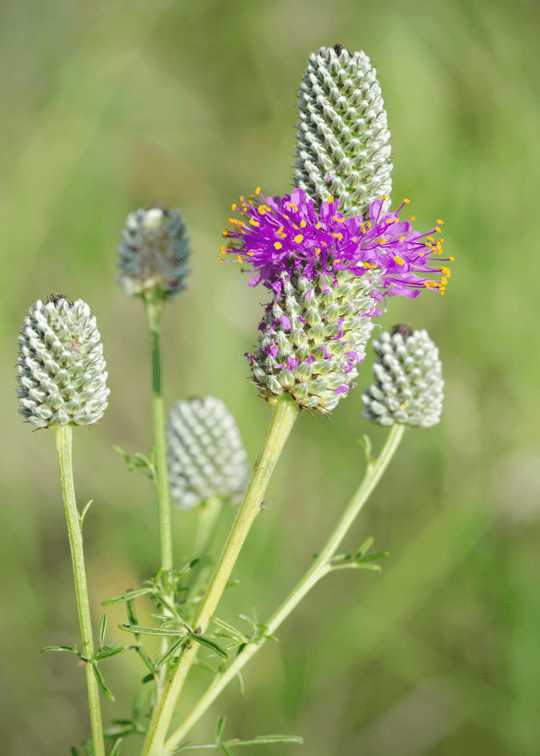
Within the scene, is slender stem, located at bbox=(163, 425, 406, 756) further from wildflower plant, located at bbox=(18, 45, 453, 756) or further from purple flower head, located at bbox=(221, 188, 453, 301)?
purple flower head, located at bbox=(221, 188, 453, 301)

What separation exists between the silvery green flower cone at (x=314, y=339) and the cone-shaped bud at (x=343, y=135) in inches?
10.1

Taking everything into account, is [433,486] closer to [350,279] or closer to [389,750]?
[389,750]

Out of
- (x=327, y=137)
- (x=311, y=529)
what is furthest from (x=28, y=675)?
(x=327, y=137)

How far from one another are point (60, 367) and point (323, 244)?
87cm

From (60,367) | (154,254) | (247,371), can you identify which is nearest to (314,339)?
(60,367)

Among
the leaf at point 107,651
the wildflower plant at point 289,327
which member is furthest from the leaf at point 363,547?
the leaf at point 107,651

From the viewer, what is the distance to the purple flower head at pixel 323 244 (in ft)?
5.20

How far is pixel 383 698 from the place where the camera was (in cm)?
441

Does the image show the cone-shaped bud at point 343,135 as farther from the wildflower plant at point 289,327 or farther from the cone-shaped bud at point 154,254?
the cone-shaped bud at point 154,254

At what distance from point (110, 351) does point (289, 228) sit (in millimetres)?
4644

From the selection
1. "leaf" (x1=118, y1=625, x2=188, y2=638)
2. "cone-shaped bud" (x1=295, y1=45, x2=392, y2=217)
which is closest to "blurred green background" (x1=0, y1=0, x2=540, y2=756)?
"leaf" (x1=118, y1=625, x2=188, y2=638)

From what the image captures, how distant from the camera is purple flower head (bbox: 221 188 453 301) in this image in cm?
158

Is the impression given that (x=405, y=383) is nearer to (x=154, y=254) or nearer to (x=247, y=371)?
(x=154, y=254)

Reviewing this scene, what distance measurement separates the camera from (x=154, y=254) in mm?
2572
